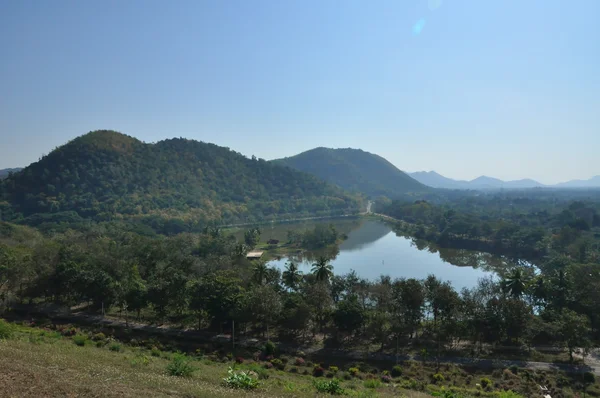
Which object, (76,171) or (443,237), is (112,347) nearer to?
(443,237)

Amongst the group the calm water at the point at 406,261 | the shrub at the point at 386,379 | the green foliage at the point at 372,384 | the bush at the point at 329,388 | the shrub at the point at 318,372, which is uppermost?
the bush at the point at 329,388

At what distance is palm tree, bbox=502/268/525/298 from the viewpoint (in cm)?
4053

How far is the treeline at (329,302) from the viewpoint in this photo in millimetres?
A: 30422

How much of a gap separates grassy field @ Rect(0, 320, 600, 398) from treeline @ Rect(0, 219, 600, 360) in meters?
4.13

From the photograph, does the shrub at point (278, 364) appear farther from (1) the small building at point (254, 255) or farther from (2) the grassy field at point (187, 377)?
(1) the small building at point (254, 255)

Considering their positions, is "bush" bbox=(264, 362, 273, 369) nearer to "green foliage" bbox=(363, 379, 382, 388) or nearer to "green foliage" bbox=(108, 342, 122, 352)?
"green foliage" bbox=(363, 379, 382, 388)

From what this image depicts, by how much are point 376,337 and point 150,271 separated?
3024cm

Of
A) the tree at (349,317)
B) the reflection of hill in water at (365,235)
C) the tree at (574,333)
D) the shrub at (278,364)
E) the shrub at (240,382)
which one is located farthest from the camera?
the reflection of hill in water at (365,235)

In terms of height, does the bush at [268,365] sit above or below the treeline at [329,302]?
below

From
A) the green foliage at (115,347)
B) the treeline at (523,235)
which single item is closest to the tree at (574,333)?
the green foliage at (115,347)

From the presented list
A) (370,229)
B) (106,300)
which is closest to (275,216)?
(370,229)

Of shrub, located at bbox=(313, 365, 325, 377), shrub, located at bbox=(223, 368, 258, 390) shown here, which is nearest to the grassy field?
shrub, located at bbox=(313, 365, 325, 377)

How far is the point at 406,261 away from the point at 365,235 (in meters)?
37.3

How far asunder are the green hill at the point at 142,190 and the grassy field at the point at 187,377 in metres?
87.3
